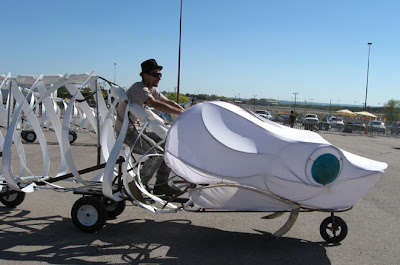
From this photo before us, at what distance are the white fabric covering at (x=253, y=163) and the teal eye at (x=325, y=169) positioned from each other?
1.9 inches

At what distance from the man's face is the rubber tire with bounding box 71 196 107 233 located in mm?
1786

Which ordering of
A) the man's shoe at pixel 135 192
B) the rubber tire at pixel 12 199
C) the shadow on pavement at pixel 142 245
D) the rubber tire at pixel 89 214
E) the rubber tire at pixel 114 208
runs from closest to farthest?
the shadow on pavement at pixel 142 245, the rubber tire at pixel 89 214, the man's shoe at pixel 135 192, the rubber tire at pixel 114 208, the rubber tire at pixel 12 199

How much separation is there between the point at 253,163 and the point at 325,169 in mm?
805

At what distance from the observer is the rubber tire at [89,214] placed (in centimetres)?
516

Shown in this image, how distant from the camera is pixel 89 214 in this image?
17.1ft

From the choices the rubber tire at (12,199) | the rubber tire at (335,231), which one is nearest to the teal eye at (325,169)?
the rubber tire at (335,231)

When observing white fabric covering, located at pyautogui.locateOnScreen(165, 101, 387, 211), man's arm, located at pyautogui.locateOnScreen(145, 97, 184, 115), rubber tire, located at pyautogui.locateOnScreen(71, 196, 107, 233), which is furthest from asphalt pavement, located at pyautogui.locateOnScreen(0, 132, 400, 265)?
man's arm, located at pyautogui.locateOnScreen(145, 97, 184, 115)

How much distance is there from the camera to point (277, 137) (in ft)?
14.8

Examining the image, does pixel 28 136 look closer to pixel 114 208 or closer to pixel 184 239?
pixel 114 208

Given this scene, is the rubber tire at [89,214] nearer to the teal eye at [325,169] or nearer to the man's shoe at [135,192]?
the man's shoe at [135,192]

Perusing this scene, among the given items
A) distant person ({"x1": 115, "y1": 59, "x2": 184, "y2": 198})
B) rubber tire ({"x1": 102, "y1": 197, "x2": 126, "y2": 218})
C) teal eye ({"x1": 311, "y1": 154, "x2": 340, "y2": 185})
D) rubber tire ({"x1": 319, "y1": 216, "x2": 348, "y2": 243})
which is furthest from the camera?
rubber tire ({"x1": 102, "y1": 197, "x2": 126, "y2": 218})

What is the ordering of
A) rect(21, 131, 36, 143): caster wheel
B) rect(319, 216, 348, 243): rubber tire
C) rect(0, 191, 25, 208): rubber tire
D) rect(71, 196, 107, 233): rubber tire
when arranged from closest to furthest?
rect(319, 216, 348, 243): rubber tire < rect(71, 196, 107, 233): rubber tire < rect(0, 191, 25, 208): rubber tire < rect(21, 131, 36, 143): caster wheel

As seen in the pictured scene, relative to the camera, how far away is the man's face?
5477mm

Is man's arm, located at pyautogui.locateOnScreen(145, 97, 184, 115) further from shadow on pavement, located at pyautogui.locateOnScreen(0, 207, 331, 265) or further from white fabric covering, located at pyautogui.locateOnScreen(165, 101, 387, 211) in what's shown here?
shadow on pavement, located at pyautogui.locateOnScreen(0, 207, 331, 265)
